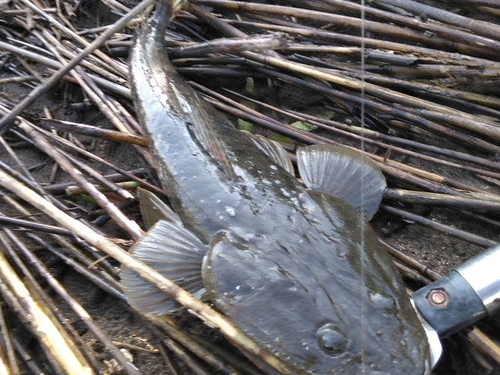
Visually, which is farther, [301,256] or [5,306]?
[5,306]

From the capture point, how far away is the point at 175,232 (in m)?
2.38

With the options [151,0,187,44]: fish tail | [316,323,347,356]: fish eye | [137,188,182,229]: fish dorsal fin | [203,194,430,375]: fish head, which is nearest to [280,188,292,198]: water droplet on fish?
[203,194,430,375]: fish head

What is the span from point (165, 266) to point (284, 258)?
571 mm

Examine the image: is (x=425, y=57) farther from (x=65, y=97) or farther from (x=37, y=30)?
(x=37, y=30)

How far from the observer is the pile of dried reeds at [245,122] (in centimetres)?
238

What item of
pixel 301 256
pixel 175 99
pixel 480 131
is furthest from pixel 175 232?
pixel 480 131

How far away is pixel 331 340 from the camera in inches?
71.1

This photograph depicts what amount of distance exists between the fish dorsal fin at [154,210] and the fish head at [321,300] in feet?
1.52

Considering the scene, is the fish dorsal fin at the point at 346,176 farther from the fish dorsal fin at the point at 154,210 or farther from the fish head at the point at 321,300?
the fish dorsal fin at the point at 154,210

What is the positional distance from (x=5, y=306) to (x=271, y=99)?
6.96 ft

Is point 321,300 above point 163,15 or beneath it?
beneath

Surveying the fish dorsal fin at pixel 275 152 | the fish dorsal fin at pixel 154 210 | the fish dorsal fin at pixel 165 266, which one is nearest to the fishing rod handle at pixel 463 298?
the fish dorsal fin at pixel 165 266

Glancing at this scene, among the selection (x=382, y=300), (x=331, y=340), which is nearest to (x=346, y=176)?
(x=382, y=300)

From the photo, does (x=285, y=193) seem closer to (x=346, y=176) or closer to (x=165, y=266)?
(x=346, y=176)
